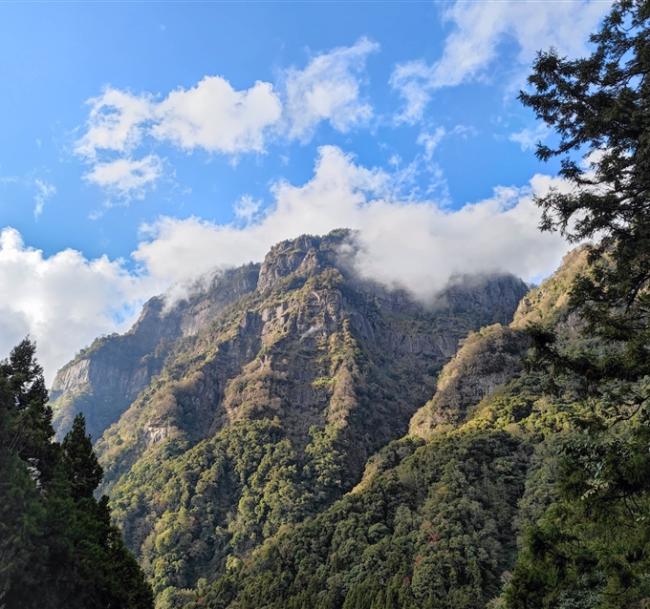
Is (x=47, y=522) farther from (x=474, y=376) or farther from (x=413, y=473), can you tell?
(x=474, y=376)

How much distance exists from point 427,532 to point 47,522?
7851 centimetres

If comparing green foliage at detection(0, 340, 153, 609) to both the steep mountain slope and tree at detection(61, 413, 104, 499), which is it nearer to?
tree at detection(61, 413, 104, 499)

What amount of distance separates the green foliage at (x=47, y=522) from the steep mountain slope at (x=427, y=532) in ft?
163

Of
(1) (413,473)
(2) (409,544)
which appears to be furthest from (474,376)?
(2) (409,544)

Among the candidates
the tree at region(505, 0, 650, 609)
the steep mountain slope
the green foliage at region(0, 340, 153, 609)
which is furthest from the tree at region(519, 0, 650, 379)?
the steep mountain slope

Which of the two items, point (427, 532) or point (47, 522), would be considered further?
point (427, 532)

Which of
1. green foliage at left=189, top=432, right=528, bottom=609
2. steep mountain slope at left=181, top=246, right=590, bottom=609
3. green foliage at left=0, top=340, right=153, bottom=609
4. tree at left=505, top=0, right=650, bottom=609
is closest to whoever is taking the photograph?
tree at left=505, top=0, right=650, bottom=609

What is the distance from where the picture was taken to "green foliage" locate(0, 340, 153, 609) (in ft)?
68.6

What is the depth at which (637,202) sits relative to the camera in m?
13.1

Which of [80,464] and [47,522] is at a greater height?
[80,464]

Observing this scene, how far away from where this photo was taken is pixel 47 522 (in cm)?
2398

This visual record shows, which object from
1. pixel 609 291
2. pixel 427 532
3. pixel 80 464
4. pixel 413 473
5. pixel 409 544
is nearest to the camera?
pixel 609 291

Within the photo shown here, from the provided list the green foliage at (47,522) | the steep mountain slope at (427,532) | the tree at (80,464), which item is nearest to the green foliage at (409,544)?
the steep mountain slope at (427,532)

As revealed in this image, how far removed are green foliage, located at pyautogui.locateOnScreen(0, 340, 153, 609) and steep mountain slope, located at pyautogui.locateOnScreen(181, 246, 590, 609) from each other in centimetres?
4969
